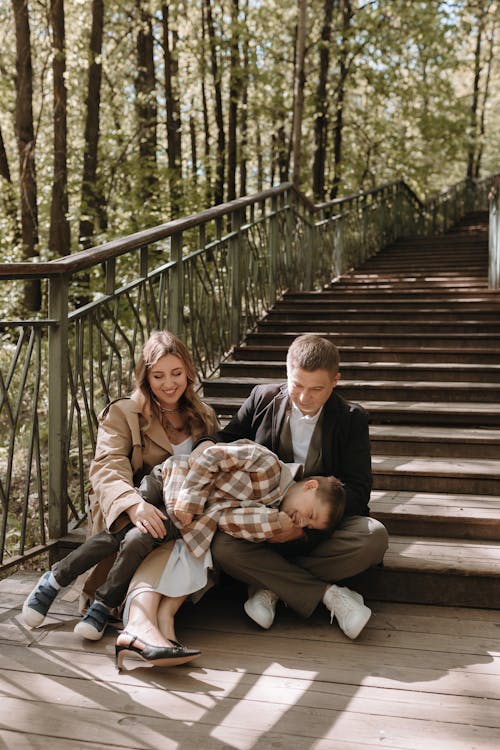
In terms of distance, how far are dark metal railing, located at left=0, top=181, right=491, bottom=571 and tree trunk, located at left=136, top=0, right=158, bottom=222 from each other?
3.14 feet

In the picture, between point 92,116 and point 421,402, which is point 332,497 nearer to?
point 421,402

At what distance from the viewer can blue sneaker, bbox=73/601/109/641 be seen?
8.68 feet

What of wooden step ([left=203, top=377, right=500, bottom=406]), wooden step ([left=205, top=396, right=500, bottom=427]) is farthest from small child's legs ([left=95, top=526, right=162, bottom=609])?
wooden step ([left=203, top=377, right=500, bottom=406])

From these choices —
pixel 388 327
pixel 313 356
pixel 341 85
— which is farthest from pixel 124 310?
pixel 341 85

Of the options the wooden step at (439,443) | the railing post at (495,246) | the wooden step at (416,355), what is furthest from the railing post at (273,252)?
the wooden step at (439,443)

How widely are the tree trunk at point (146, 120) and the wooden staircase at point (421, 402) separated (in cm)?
529

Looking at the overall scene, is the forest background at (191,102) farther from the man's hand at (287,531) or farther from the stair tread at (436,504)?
the man's hand at (287,531)

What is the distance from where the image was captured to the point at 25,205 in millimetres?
9953

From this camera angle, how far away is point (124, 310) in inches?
308

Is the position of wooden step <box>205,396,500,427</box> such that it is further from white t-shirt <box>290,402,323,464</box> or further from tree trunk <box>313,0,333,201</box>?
tree trunk <box>313,0,333,201</box>

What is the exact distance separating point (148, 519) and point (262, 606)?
0.56 meters

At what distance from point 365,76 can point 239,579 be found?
1431cm

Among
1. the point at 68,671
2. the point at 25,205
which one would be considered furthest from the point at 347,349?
the point at 25,205

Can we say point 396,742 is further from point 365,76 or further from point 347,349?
point 365,76
